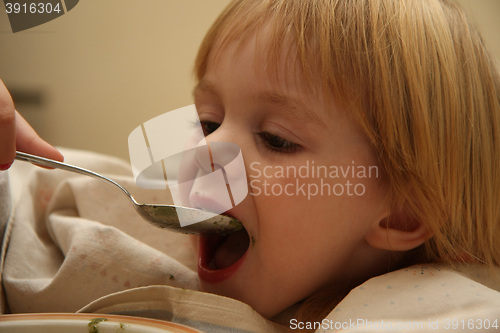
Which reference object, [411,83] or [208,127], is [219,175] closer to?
[208,127]

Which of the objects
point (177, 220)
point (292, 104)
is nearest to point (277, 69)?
point (292, 104)

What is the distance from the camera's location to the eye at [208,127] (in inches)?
16.0

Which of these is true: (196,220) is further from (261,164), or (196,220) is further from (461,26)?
(461,26)

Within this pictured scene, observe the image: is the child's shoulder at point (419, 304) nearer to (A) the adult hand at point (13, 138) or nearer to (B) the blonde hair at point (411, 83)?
(B) the blonde hair at point (411, 83)

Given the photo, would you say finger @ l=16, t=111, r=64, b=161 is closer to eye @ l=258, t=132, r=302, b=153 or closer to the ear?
eye @ l=258, t=132, r=302, b=153

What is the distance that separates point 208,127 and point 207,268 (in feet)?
0.42

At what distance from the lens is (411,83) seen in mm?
417

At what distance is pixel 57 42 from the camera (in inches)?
15.7

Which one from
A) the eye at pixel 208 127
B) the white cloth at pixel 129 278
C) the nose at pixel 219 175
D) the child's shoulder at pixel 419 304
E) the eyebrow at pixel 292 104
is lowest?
the white cloth at pixel 129 278

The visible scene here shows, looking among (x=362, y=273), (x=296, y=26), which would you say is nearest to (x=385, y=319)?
(x=362, y=273)

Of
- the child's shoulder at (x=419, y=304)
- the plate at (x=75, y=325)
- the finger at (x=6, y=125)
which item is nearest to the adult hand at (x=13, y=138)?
the finger at (x=6, y=125)

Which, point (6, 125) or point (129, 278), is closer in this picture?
point (6, 125)

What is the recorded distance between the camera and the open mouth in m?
0.45

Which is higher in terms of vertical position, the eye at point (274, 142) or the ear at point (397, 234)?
the eye at point (274, 142)
